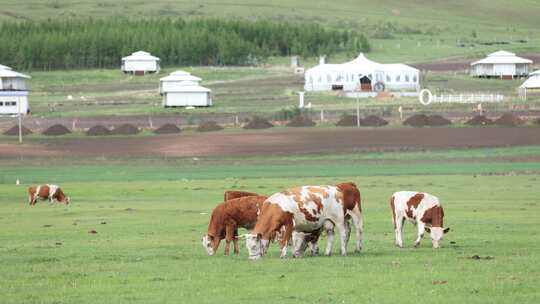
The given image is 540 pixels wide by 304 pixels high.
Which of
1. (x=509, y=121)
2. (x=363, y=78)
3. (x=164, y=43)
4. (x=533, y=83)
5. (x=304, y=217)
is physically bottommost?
(x=509, y=121)

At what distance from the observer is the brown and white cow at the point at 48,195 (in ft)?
149

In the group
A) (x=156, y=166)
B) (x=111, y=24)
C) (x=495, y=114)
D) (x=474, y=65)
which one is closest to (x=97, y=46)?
(x=111, y=24)

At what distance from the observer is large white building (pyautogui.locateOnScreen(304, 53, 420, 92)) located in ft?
409

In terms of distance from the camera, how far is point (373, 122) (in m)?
88.0

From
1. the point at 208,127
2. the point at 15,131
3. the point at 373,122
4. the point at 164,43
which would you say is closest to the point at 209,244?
the point at 208,127

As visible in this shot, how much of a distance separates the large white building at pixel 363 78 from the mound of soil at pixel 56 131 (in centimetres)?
4195

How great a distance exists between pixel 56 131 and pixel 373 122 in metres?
20.9

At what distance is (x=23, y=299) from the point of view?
20344 mm

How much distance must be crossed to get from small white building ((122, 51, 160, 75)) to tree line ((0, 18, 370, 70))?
7.81 meters

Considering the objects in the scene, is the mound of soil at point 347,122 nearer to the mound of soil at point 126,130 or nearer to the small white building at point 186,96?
the mound of soil at point 126,130

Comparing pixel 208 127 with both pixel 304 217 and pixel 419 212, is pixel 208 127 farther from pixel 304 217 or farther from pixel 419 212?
pixel 304 217

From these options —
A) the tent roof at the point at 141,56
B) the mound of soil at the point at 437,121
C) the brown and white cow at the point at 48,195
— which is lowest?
the brown and white cow at the point at 48,195

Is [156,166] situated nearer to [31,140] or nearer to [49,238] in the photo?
[31,140]

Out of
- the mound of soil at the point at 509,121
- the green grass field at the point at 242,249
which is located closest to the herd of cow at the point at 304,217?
the green grass field at the point at 242,249
